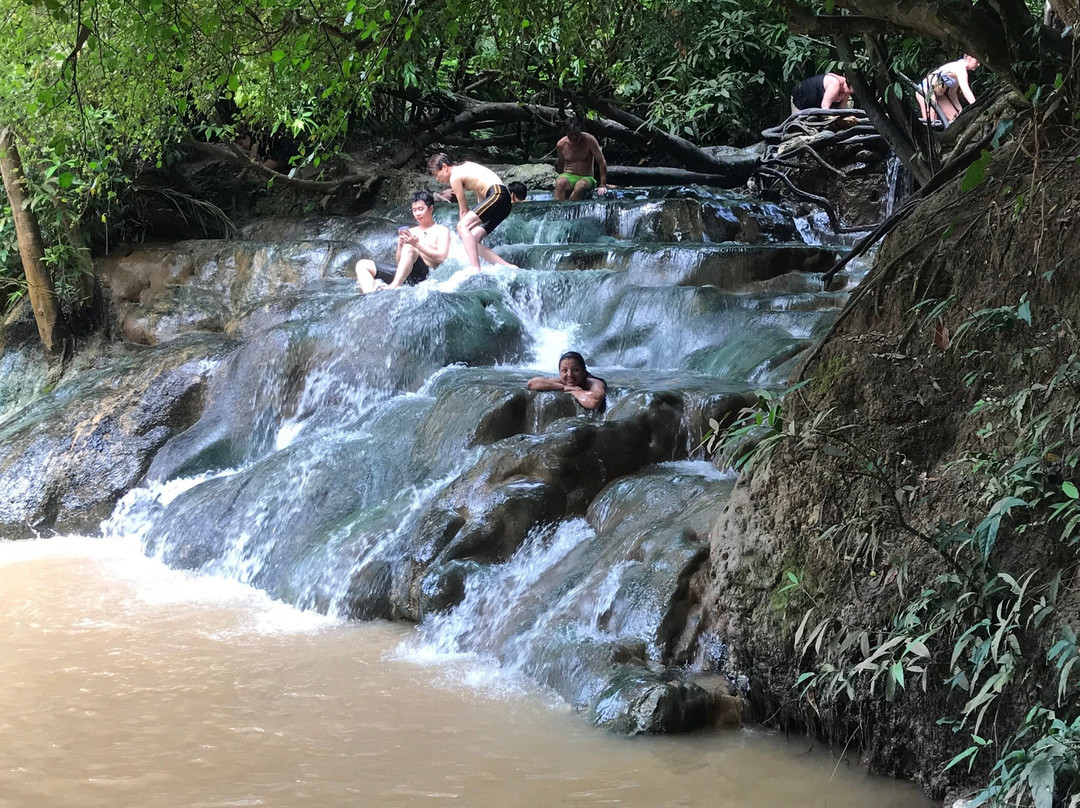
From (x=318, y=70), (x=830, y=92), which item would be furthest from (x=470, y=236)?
(x=830, y=92)

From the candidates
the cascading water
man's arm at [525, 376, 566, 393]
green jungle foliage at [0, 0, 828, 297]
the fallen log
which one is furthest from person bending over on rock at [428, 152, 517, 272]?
man's arm at [525, 376, 566, 393]

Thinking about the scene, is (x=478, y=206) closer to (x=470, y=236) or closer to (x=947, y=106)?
(x=470, y=236)

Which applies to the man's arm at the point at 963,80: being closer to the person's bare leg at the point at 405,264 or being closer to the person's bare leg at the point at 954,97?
the person's bare leg at the point at 954,97

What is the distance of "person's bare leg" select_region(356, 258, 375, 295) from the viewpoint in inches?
428

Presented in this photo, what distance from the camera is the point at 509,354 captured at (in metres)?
9.41

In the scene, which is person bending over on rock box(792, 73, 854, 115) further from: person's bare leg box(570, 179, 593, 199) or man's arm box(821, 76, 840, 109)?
person's bare leg box(570, 179, 593, 199)

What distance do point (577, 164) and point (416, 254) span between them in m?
2.89

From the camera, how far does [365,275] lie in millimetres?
10969

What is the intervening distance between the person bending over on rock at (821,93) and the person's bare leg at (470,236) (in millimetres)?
4968

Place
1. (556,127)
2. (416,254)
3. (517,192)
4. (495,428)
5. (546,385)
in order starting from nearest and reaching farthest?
(495,428), (546,385), (416,254), (517,192), (556,127)

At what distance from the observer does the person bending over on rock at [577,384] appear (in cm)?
725

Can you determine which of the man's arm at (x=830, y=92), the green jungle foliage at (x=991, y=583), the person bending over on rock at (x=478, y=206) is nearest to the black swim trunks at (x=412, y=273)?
the person bending over on rock at (x=478, y=206)

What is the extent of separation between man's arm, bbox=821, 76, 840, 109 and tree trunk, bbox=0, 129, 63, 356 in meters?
9.17

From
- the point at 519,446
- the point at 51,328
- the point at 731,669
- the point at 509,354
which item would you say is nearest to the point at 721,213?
the point at 509,354
